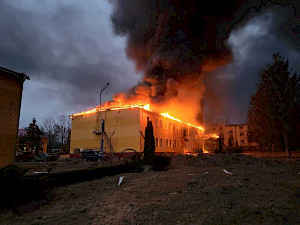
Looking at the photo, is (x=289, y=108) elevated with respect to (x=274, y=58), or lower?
lower

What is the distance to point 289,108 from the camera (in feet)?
69.7

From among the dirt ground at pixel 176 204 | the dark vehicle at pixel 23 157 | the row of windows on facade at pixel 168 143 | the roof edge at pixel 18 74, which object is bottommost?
the dirt ground at pixel 176 204

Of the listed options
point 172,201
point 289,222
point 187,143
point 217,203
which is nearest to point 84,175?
point 172,201

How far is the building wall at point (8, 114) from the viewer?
964 centimetres

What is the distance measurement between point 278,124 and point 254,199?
20925 mm

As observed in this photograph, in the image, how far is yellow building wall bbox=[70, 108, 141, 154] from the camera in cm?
2875

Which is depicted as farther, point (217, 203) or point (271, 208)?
point (217, 203)

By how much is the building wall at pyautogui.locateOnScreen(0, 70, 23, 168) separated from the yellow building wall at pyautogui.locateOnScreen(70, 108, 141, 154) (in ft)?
61.9

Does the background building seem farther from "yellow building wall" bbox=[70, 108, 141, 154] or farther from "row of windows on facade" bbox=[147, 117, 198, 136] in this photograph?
"row of windows on facade" bbox=[147, 117, 198, 136]

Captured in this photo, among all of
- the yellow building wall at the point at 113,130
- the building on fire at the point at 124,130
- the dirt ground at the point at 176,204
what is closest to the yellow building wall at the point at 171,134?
the building on fire at the point at 124,130

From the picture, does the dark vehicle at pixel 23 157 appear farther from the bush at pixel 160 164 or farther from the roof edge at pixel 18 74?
the bush at pixel 160 164

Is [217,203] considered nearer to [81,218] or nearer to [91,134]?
[81,218]

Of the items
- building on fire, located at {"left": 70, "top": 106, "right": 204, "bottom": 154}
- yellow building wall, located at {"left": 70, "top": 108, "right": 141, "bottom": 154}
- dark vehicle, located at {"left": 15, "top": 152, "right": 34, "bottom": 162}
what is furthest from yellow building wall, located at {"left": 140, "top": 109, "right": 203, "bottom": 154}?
dark vehicle, located at {"left": 15, "top": 152, "right": 34, "bottom": 162}

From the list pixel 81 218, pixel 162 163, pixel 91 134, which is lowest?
pixel 81 218
